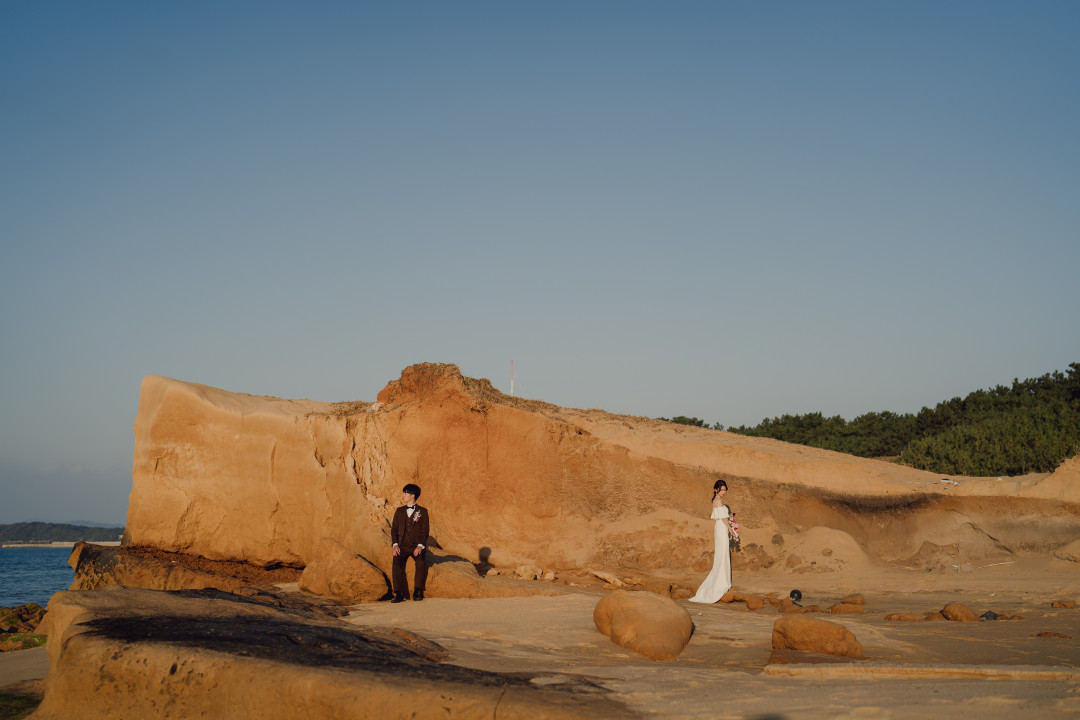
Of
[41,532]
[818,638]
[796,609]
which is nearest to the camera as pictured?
[818,638]

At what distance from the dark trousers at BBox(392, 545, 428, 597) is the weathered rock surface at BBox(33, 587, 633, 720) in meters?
3.39

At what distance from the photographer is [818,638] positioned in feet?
21.5

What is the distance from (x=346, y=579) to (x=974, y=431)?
1877 centimetres

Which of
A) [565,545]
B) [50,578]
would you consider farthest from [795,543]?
[50,578]

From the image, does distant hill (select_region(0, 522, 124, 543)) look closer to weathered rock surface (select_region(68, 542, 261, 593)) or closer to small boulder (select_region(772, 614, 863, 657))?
weathered rock surface (select_region(68, 542, 261, 593))

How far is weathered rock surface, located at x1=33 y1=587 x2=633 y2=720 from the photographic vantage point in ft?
14.8

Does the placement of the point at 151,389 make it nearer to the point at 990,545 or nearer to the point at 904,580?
the point at 904,580

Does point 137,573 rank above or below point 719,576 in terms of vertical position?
below

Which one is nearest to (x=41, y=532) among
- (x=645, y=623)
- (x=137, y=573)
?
(x=137, y=573)

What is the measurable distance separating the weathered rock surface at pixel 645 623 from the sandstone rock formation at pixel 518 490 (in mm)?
4575

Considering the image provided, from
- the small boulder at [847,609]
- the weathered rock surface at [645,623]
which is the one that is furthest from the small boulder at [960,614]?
the weathered rock surface at [645,623]

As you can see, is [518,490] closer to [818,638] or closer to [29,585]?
[818,638]

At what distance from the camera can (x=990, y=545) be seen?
11633mm

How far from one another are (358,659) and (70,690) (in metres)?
1.98
